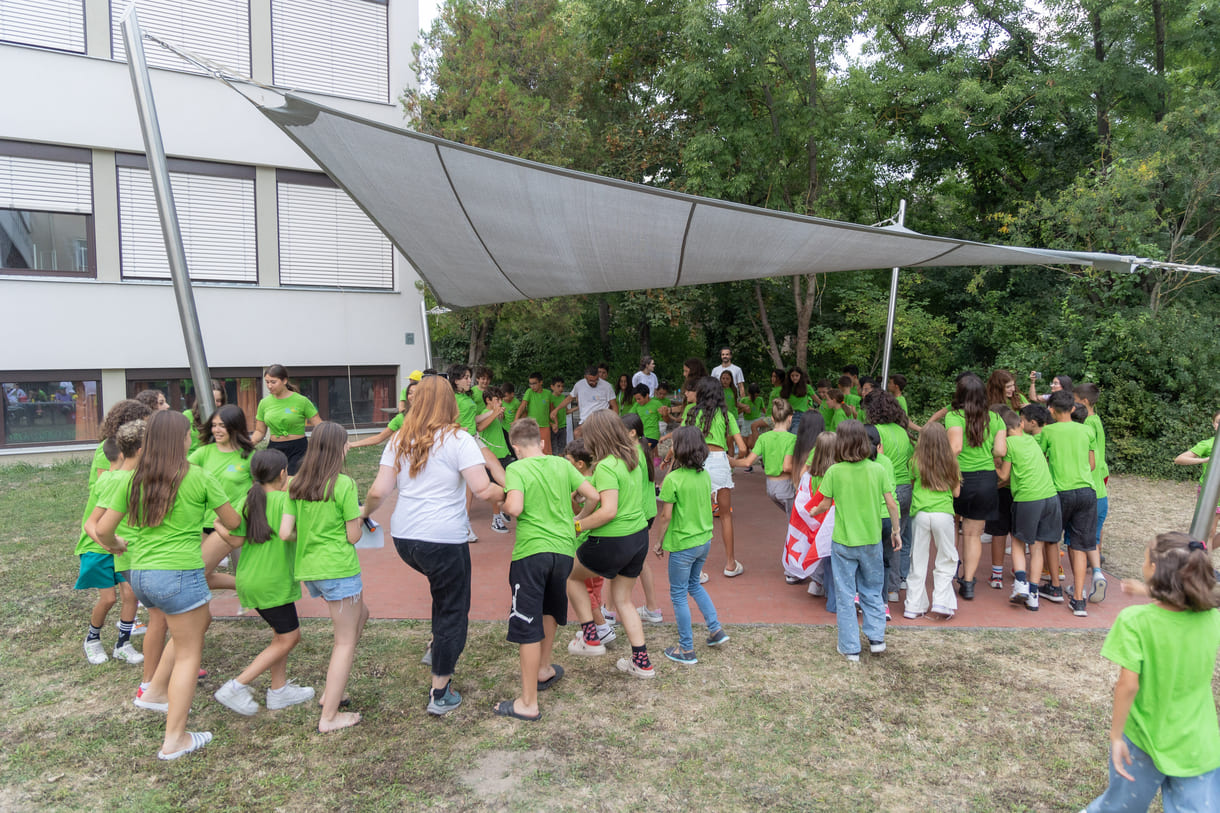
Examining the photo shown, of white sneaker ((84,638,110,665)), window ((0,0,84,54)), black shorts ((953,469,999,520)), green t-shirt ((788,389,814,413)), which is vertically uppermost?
window ((0,0,84,54))

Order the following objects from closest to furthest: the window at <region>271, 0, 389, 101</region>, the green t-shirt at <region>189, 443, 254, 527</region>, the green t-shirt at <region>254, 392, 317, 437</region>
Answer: the green t-shirt at <region>189, 443, 254, 527</region> < the green t-shirt at <region>254, 392, 317, 437</region> < the window at <region>271, 0, 389, 101</region>

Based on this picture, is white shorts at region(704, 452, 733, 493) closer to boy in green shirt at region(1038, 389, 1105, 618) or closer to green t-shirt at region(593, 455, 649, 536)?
green t-shirt at region(593, 455, 649, 536)

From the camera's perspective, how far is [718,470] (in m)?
5.75

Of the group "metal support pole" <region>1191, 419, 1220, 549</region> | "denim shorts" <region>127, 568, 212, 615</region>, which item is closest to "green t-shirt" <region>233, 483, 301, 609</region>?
"denim shorts" <region>127, 568, 212, 615</region>

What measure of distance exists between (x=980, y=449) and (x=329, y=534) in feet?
14.8

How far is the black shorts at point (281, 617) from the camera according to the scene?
360cm

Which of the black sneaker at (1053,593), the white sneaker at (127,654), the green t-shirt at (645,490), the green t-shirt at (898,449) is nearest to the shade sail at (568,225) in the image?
the green t-shirt at (898,449)

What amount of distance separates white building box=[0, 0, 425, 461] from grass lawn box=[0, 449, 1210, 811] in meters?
8.38

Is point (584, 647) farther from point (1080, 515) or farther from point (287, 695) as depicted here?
point (1080, 515)

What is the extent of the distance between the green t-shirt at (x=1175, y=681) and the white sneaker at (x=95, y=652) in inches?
206

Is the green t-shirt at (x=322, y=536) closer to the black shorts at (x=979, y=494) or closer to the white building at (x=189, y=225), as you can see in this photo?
the black shorts at (x=979, y=494)

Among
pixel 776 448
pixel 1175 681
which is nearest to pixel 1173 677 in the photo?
pixel 1175 681

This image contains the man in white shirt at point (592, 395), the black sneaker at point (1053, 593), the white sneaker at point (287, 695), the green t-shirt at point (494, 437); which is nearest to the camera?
the white sneaker at point (287, 695)

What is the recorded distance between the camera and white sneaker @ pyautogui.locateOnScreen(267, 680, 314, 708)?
149 inches
